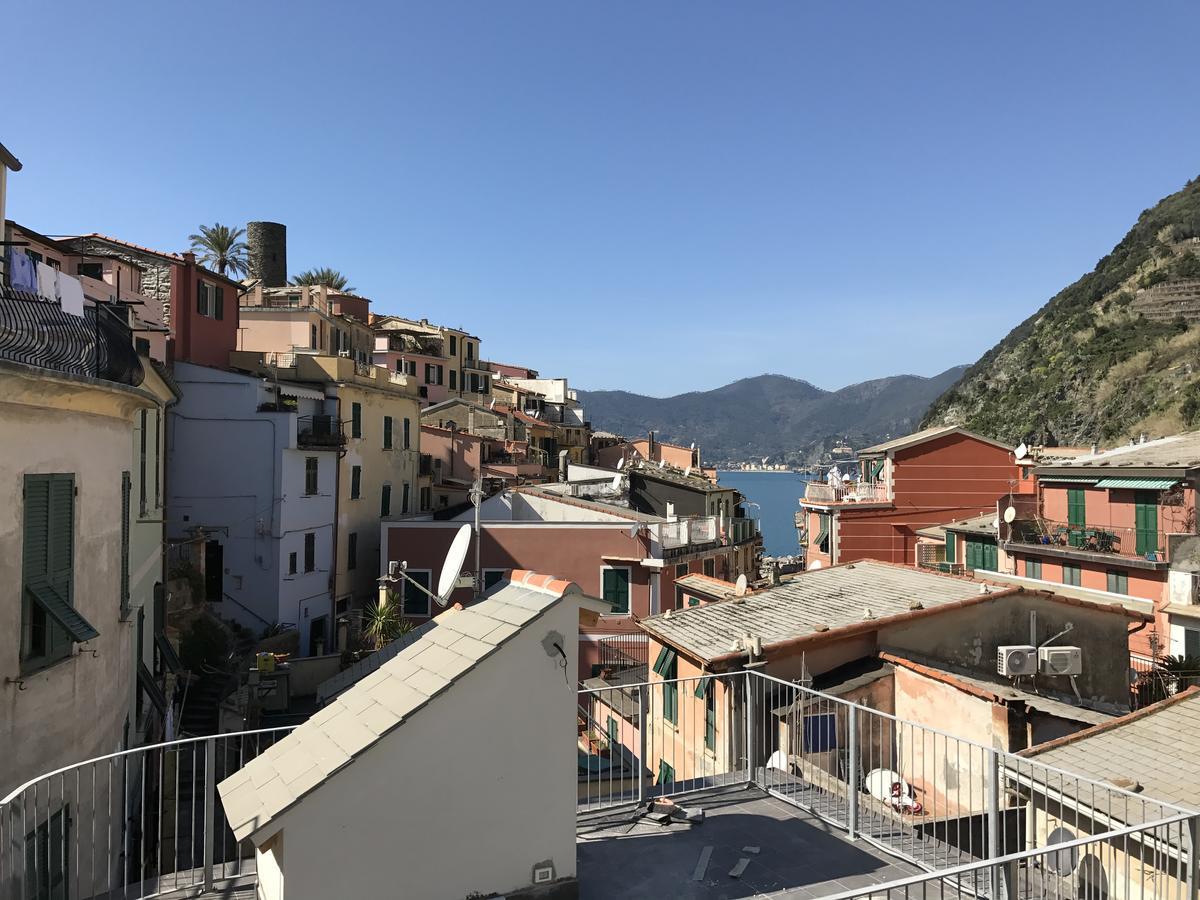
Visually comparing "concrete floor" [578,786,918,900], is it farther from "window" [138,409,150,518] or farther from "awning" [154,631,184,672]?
"awning" [154,631,184,672]

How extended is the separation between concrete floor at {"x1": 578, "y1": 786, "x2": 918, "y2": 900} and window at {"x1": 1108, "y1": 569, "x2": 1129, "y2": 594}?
23.3 meters

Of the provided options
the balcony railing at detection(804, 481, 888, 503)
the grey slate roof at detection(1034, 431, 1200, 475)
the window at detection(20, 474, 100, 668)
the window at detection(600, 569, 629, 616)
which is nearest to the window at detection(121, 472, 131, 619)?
the window at detection(20, 474, 100, 668)

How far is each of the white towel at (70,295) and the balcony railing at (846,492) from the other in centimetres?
3230

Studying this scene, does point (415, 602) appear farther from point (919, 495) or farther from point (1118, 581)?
point (1118, 581)

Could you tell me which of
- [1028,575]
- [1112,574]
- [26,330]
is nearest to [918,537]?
[1028,575]

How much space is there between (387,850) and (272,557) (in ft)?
82.4

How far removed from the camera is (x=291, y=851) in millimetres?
4949

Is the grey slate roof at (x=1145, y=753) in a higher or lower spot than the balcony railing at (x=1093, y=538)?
lower

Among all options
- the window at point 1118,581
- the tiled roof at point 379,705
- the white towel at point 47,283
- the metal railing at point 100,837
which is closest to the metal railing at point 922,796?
the tiled roof at point 379,705

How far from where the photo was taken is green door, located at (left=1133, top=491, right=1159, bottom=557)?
2491 centimetres

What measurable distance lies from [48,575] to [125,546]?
3096 mm

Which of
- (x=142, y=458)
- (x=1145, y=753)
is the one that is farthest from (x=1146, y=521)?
(x=142, y=458)

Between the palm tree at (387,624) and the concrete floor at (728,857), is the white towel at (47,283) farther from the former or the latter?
the palm tree at (387,624)

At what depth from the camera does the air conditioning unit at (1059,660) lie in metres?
14.8
